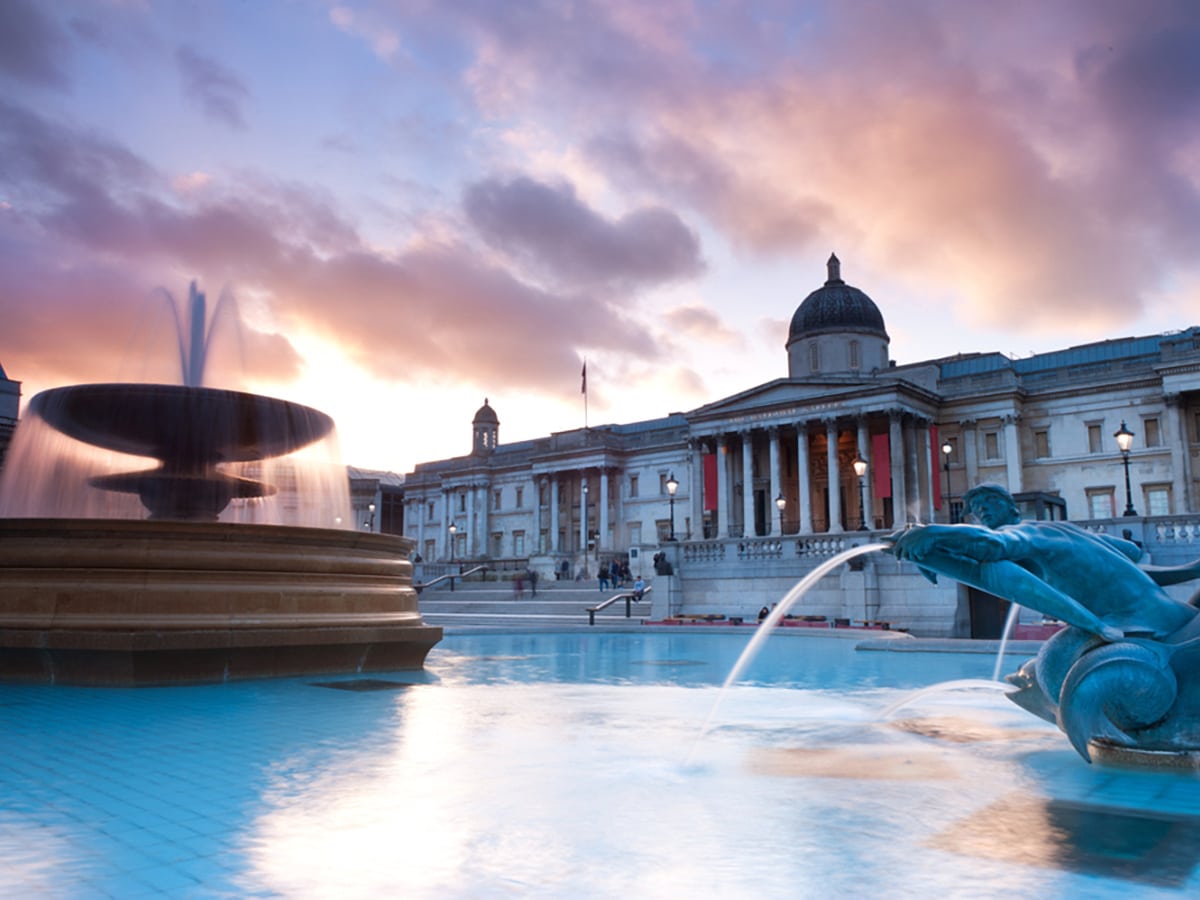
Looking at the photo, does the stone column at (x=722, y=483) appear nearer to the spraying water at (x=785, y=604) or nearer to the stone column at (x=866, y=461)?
the stone column at (x=866, y=461)

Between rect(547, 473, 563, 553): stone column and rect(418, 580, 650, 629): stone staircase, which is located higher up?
rect(547, 473, 563, 553): stone column

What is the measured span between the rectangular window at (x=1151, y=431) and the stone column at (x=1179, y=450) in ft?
5.36

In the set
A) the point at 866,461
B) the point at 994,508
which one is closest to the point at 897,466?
the point at 866,461

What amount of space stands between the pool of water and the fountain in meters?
0.73

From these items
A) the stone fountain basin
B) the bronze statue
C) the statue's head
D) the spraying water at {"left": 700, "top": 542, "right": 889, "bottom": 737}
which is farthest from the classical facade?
the bronze statue

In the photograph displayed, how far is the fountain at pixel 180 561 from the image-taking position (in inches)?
410

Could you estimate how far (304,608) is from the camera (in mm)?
11672

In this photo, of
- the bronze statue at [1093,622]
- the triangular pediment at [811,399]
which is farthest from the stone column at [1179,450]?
the bronze statue at [1093,622]

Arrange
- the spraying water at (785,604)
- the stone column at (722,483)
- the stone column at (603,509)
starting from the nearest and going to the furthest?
the spraying water at (785,604) → the stone column at (722,483) → the stone column at (603,509)

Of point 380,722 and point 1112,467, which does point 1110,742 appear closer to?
point 380,722

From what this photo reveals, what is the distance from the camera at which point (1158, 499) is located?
165 ft

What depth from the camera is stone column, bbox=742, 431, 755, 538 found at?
59.8 meters

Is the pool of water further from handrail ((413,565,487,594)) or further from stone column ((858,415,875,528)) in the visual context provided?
handrail ((413,565,487,594))

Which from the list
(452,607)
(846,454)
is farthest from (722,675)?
(846,454)
